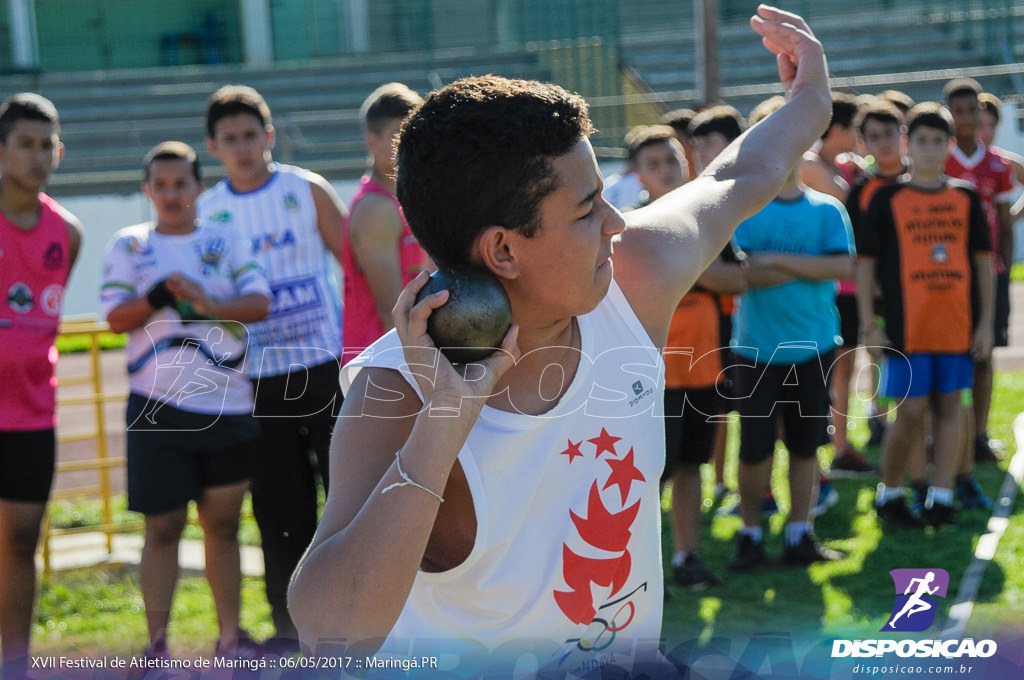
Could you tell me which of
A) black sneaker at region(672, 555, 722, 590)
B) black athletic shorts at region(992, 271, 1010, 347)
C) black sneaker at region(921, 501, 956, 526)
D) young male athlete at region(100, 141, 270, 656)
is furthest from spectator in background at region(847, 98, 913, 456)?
young male athlete at region(100, 141, 270, 656)

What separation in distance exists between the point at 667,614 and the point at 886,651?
227 cm

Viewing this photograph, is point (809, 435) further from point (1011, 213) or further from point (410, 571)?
point (410, 571)

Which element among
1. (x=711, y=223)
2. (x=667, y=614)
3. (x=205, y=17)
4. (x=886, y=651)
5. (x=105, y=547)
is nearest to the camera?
(x=711, y=223)

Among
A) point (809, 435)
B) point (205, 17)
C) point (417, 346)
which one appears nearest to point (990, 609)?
point (809, 435)

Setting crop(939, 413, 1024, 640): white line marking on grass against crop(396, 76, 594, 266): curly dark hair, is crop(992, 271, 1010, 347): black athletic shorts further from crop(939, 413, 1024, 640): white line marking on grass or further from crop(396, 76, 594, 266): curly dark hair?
crop(396, 76, 594, 266): curly dark hair

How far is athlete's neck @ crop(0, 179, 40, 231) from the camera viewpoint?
5.13 metres

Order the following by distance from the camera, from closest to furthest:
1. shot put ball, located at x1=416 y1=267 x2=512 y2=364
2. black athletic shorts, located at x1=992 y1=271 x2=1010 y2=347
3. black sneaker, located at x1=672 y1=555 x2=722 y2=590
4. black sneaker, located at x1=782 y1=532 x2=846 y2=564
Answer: shot put ball, located at x1=416 y1=267 x2=512 y2=364 → black sneaker, located at x1=672 y1=555 x2=722 y2=590 → black sneaker, located at x1=782 y1=532 x2=846 y2=564 → black athletic shorts, located at x1=992 y1=271 x2=1010 y2=347

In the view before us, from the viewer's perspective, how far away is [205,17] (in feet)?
81.6

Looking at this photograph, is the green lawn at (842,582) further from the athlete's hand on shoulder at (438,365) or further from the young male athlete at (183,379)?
the athlete's hand on shoulder at (438,365)

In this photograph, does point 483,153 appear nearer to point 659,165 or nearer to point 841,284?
point 659,165

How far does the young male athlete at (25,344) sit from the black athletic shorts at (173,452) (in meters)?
0.46

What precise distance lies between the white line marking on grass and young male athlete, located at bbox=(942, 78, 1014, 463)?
367 millimetres

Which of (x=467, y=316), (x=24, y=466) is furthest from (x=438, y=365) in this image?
(x=24, y=466)

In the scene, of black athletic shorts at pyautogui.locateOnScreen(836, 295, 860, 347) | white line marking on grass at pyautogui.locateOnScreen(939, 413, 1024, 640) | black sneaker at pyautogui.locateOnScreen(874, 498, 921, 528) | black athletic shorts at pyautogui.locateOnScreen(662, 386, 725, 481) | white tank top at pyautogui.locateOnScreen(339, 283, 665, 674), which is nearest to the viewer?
white tank top at pyautogui.locateOnScreen(339, 283, 665, 674)
